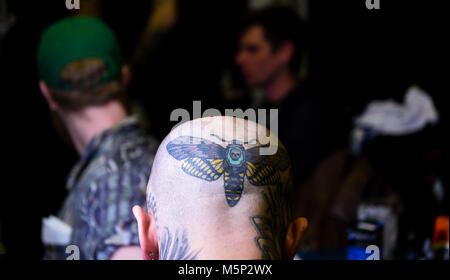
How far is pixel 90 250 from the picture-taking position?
141 centimetres

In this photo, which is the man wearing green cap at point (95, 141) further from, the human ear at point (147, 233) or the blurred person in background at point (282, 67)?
the blurred person in background at point (282, 67)

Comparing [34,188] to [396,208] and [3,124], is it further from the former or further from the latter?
[396,208]

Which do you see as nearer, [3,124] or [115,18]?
[3,124]

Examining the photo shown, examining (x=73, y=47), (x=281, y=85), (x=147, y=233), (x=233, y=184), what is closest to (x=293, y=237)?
(x=233, y=184)

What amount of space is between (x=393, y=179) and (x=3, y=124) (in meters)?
2.01

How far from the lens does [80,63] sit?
160cm

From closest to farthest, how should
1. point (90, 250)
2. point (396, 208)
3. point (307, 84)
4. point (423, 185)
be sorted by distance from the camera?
point (90, 250)
point (396, 208)
point (423, 185)
point (307, 84)

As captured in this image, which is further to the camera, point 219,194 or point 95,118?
point 95,118

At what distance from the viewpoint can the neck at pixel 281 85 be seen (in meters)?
2.96

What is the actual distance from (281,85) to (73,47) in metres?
1.61

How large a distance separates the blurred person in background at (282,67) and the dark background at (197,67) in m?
0.15

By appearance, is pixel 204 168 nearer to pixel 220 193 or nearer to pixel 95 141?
pixel 220 193

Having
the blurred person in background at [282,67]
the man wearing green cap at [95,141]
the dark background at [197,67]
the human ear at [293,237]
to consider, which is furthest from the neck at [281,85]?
the human ear at [293,237]
